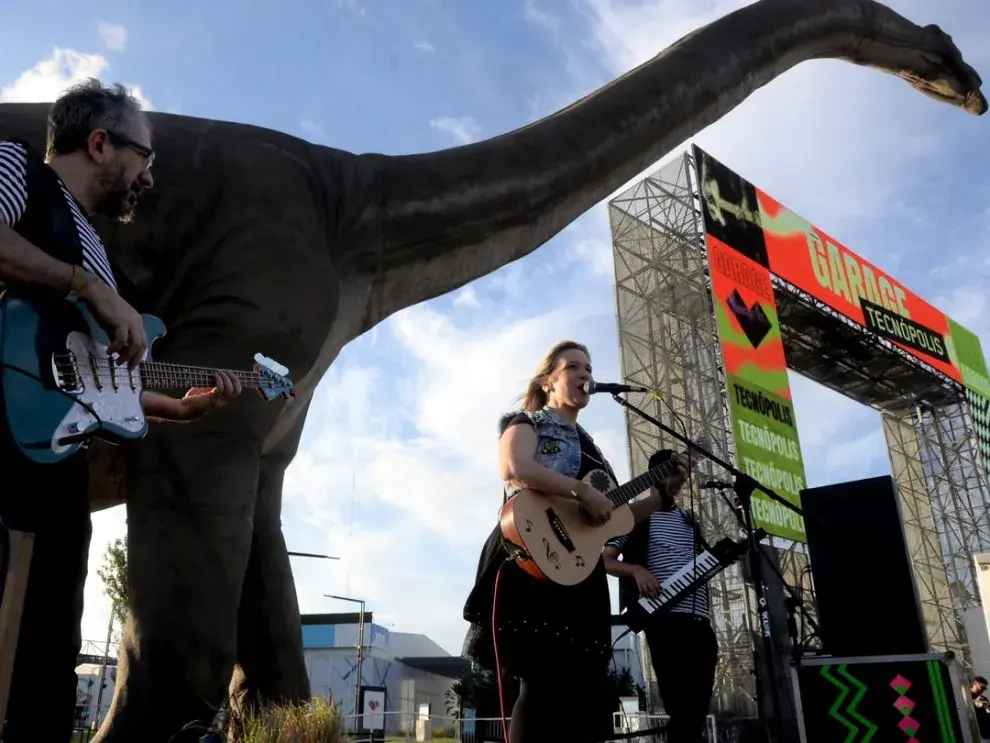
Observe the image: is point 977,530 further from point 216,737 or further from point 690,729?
point 216,737

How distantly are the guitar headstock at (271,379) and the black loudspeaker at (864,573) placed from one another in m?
2.51

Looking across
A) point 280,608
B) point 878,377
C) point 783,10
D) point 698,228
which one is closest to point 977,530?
point 878,377

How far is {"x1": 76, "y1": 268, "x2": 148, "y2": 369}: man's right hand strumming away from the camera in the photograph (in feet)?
4.96

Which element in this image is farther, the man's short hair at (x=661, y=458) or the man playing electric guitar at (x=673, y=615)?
the man's short hair at (x=661, y=458)

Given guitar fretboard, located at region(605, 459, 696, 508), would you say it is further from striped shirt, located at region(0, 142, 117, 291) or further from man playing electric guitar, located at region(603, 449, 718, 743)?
striped shirt, located at region(0, 142, 117, 291)

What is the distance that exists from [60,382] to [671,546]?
8.44ft

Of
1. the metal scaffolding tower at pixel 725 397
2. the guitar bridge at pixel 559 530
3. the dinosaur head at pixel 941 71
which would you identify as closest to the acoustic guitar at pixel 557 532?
the guitar bridge at pixel 559 530

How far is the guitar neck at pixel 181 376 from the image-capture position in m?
1.81

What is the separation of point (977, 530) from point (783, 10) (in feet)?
58.6

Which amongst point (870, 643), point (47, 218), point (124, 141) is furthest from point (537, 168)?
point (870, 643)

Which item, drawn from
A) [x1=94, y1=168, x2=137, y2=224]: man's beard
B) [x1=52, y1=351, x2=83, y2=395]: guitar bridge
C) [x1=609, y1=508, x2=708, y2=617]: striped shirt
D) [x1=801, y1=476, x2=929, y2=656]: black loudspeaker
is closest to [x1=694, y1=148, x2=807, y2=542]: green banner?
[x1=801, y1=476, x2=929, y2=656]: black loudspeaker

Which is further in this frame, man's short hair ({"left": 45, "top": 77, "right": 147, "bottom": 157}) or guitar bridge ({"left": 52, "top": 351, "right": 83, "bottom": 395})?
man's short hair ({"left": 45, "top": 77, "right": 147, "bottom": 157})

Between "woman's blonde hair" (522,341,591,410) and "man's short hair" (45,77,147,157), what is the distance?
139 cm

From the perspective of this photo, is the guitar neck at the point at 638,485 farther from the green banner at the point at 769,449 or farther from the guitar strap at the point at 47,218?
the green banner at the point at 769,449
